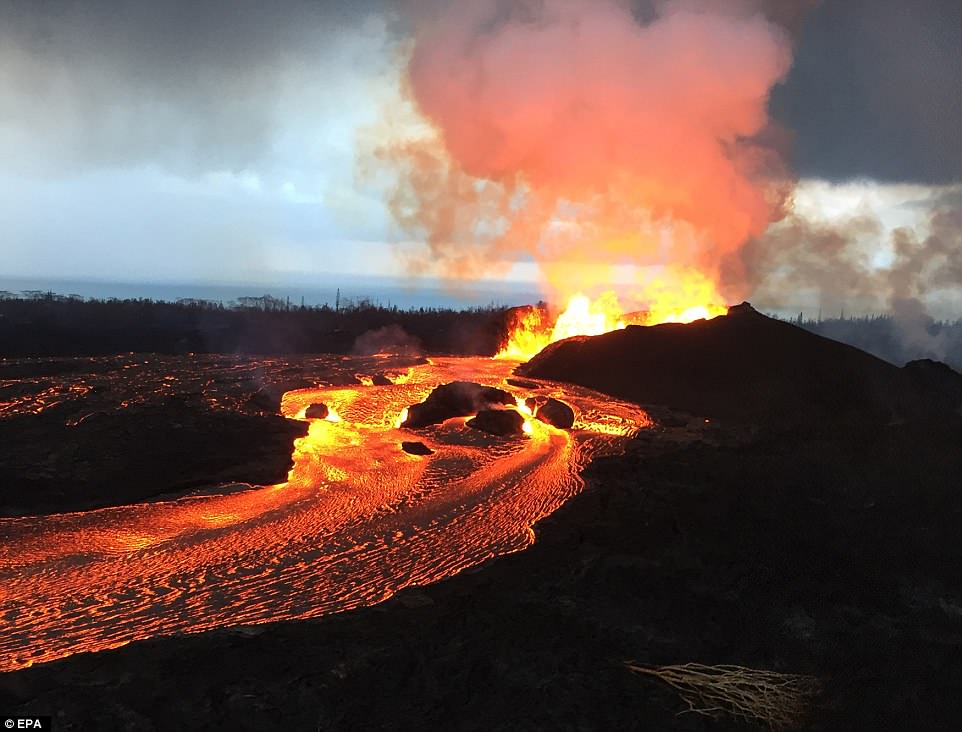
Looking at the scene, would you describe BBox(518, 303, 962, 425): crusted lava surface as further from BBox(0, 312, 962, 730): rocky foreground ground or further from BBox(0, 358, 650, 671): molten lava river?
BBox(0, 312, 962, 730): rocky foreground ground

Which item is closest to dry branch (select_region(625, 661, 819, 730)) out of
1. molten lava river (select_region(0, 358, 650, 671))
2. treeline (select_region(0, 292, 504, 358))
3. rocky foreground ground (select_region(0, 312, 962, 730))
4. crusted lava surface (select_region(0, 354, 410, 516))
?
rocky foreground ground (select_region(0, 312, 962, 730))

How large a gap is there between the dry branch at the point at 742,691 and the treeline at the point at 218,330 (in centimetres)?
4802

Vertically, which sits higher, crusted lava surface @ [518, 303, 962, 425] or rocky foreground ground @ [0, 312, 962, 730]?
crusted lava surface @ [518, 303, 962, 425]

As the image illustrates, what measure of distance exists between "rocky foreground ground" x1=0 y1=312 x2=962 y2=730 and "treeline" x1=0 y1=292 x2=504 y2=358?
43.0 m

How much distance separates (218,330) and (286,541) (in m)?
57.1

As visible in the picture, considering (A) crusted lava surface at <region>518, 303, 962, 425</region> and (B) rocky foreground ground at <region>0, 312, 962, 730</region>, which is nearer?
(B) rocky foreground ground at <region>0, 312, 962, 730</region>

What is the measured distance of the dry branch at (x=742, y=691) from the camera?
7.82 metres

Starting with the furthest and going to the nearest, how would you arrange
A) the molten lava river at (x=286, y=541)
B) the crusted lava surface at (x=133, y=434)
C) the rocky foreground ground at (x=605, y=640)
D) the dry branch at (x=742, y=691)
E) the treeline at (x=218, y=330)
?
the treeline at (x=218, y=330) < the crusted lava surface at (x=133, y=434) < the molten lava river at (x=286, y=541) < the dry branch at (x=742, y=691) < the rocky foreground ground at (x=605, y=640)

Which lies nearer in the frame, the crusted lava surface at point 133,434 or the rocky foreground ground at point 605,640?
the rocky foreground ground at point 605,640

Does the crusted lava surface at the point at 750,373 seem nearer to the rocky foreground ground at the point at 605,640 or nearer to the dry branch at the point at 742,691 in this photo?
the rocky foreground ground at the point at 605,640

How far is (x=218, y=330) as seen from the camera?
65062mm

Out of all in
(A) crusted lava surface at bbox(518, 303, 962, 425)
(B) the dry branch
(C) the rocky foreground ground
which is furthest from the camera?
(A) crusted lava surface at bbox(518, 303, 962, 425)

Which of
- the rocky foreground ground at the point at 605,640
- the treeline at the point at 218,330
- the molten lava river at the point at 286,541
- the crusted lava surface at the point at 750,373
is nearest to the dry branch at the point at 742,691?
the rocky foreground ground at the point at 605,640

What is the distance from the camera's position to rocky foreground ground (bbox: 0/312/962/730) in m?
7.61
